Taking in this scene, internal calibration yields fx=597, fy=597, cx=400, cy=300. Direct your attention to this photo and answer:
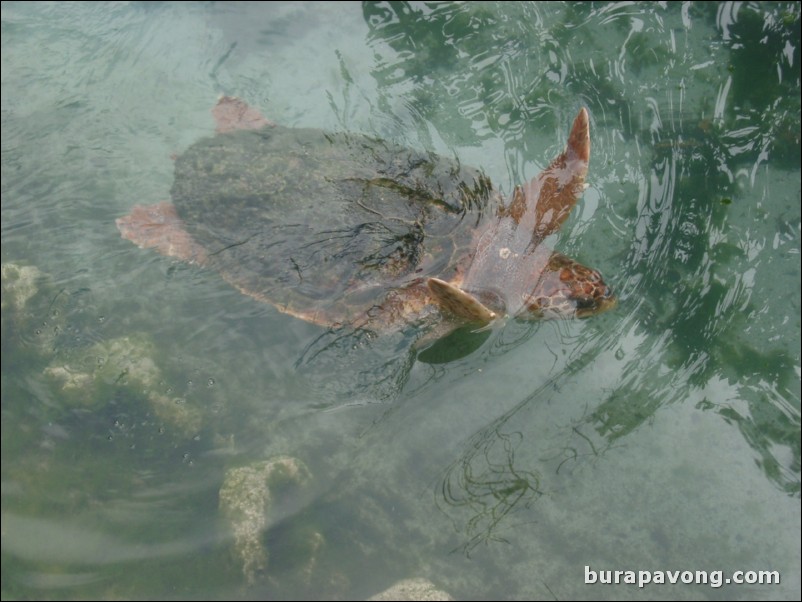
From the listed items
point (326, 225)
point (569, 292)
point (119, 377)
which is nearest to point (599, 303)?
point (569, 292)

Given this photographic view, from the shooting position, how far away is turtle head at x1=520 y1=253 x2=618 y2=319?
9.91 ft

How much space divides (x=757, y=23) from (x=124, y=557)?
485 cm

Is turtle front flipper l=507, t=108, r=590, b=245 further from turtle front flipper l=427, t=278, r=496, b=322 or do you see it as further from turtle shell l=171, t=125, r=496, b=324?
turtle front flipper l=427, t=278, r=496, b=322

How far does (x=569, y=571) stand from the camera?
8.86 ft

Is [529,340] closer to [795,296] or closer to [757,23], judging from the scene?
[795,296]

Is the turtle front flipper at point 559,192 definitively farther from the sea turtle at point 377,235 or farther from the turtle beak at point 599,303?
the turtle beak at point 599,303

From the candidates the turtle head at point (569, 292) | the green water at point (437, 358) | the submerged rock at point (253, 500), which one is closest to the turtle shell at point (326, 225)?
the green water at point (437, 358)

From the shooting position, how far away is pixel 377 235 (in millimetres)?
3213

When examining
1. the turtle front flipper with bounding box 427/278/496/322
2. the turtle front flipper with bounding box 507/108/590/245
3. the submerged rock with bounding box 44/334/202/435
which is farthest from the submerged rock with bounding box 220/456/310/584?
the turtle front flipper with bounding box 507/108/590/245

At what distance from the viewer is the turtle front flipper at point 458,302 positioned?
2.70 m

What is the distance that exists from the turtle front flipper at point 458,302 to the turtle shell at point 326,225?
25 centimetres

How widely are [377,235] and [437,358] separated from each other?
743mm

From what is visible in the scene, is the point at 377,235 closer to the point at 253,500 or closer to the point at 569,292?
the point at 569,292

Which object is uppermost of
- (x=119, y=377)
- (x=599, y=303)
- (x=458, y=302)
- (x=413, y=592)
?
(x=458, y=302)
